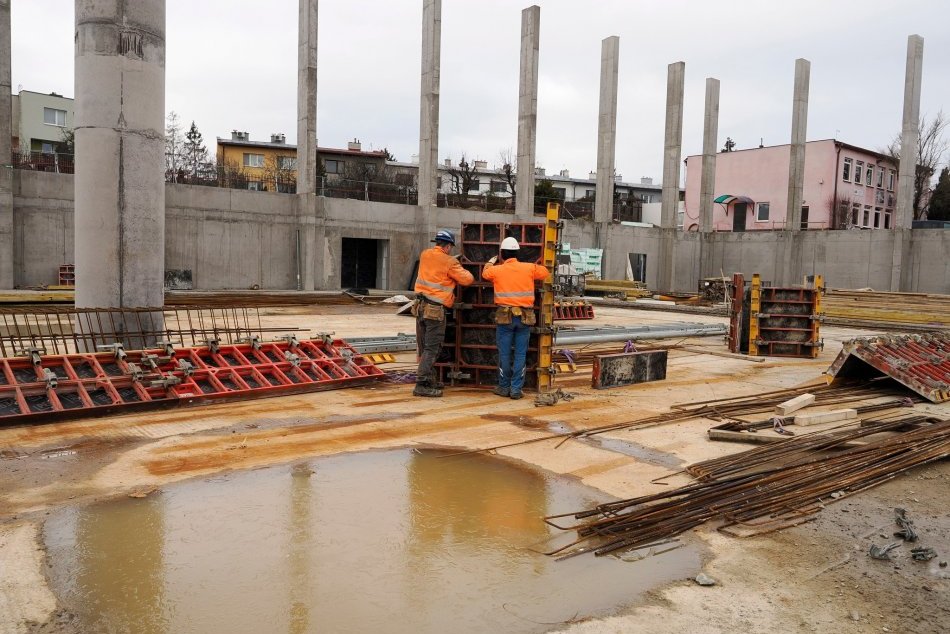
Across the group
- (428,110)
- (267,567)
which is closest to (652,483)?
(267,567)

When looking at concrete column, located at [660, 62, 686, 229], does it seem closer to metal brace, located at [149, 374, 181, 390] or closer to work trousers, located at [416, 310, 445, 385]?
work trousers, located at [416, 310, 445, 385]

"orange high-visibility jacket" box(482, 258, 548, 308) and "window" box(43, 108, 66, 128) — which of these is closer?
"orange high-visibility jacket" box(482, 258, 548, 308)

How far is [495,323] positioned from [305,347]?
8.51 ft

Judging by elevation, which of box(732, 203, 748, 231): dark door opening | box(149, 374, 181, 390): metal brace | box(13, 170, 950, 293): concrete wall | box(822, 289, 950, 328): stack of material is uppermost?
box(732, 203, 748, 231): dark door opening

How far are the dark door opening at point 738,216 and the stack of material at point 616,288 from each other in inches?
818

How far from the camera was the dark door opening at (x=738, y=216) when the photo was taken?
165 ft

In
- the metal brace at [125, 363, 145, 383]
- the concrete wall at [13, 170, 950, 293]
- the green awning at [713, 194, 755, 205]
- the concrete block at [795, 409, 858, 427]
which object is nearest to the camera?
the concrete block at [795, 409, 858, 427]

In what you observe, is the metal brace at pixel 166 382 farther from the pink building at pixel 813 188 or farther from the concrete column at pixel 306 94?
the pink building at pixel 813 188

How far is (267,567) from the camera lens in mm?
3965

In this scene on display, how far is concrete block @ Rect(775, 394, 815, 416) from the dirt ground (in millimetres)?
959

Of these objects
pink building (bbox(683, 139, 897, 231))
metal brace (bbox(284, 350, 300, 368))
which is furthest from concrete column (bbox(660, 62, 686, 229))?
metal brace (bbox(284, 350, 300, 368))

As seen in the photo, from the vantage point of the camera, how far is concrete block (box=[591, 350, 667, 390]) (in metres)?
9.97

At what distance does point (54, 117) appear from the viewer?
2324 inches

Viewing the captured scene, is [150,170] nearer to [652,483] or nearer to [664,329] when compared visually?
[652,483]
